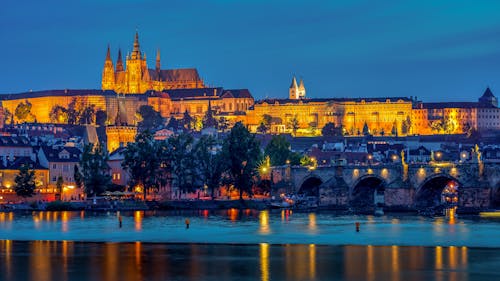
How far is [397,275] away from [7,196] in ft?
200

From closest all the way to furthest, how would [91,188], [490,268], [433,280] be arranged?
[433,280] < [490,268] < [91,188]

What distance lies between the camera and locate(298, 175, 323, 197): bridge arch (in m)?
103

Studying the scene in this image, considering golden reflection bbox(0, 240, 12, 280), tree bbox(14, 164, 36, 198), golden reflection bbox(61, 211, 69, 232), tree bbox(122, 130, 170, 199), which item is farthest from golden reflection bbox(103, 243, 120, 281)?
tree bbox(122, 130, 170, 199)

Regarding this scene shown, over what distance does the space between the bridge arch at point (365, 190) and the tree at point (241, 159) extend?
9.24m

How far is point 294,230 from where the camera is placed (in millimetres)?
68500

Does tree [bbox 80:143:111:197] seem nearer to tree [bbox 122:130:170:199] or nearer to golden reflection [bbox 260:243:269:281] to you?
tree [bbox 122:130:170:199]

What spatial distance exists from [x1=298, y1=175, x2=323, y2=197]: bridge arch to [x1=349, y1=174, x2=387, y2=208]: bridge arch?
4.31 m

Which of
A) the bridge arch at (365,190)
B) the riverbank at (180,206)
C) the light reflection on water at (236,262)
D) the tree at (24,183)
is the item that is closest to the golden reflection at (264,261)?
the light reflection on water at (236,262)

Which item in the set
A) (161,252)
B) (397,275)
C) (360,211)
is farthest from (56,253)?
(360,211)

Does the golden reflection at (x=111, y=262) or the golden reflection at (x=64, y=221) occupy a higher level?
the golden reflection at (x=64, y=221)

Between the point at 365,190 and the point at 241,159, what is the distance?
11381 millimetres

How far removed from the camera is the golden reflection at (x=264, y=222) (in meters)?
67.4

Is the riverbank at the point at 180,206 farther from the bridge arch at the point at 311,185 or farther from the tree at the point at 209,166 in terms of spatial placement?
the bridge arch at the point at 311,185

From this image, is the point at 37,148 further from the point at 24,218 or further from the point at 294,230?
the point at 294,230
